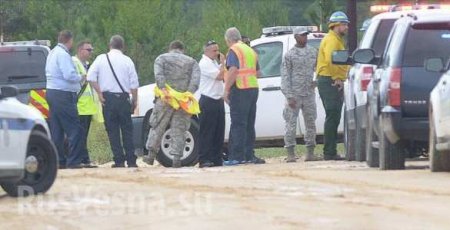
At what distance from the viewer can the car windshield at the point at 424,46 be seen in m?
15.9

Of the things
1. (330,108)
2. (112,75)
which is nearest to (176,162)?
(112,75)

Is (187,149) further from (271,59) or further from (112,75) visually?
(271,59)

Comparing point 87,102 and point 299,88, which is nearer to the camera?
point 299,88

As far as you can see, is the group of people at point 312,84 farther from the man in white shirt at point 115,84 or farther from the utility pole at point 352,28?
the utility pole at point 352,28

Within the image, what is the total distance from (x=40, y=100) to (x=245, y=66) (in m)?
3.18

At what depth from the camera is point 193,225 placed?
10438 millimetres

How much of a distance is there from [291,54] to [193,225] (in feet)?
31.6

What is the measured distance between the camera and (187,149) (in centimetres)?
2031

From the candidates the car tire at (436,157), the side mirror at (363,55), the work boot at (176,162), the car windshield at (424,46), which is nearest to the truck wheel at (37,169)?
the car tire at (436,157)

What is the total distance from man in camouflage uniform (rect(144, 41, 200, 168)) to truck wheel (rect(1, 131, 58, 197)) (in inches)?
216

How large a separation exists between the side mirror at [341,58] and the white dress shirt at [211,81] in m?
1.56

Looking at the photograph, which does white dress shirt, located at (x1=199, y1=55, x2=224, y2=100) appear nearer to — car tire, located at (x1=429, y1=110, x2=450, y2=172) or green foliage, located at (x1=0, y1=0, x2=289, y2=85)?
car tire, located at (x1=429, y1=110, x2=450, y2=172)

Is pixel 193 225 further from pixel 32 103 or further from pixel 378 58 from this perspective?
pixel 32 103

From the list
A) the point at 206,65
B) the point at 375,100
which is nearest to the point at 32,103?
the point at 206,65
